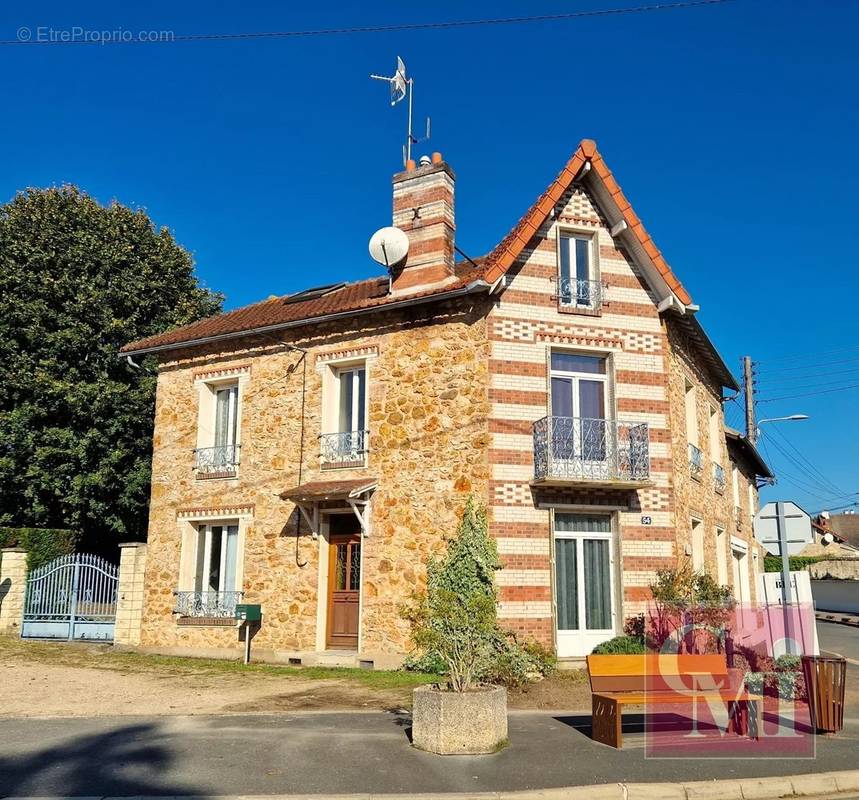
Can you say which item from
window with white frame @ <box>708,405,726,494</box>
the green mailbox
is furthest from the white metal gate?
A: window with white frame @ <box>708,405,726,494</box>

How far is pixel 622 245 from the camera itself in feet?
50.3

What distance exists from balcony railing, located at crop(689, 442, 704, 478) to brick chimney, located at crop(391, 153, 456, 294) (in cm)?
602

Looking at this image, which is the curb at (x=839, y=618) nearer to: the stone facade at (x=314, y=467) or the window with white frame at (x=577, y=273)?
the window with white frame at (x=577, y=273)

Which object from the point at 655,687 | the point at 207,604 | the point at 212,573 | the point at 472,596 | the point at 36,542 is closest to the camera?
the point at 655,687

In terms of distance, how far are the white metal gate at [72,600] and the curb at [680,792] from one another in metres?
11.6

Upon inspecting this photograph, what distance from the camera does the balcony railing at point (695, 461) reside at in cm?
1668

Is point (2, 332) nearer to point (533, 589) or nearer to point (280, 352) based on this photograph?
point (280, 352)

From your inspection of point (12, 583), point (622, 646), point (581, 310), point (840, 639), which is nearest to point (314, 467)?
point (581, 310)

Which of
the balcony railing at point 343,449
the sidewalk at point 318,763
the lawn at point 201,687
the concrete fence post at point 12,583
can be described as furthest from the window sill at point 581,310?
the concrete fence post at point 12,583

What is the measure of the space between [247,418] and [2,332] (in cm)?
1175

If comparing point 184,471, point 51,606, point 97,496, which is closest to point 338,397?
point 184,471

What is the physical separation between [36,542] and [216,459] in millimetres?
6863

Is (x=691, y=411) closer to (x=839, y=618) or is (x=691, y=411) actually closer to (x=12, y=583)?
(x=839, y=618)

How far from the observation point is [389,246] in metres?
15.2
